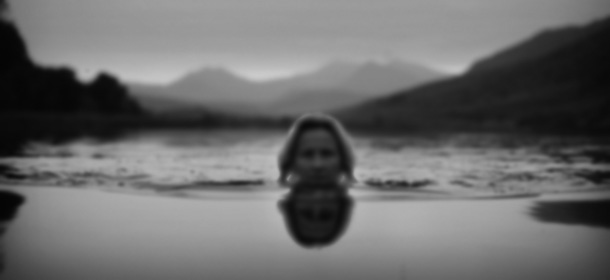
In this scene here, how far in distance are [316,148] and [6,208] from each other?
3.39 m

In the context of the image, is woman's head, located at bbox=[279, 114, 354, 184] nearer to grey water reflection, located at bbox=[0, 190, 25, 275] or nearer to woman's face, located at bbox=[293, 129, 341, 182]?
woman's face, located at bbox=[293, 129, 341, 182]

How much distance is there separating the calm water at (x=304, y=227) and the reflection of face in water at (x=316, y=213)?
0.06ft

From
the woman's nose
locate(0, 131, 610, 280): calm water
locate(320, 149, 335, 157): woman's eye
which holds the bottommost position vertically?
locate(0, 131, 610, 280): calm water

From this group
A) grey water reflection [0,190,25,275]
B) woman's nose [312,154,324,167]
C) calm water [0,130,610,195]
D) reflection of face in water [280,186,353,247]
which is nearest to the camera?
grey water reflection [0,190,25,275]

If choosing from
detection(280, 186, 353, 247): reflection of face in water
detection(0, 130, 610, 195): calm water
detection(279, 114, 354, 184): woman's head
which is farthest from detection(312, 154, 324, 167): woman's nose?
detection(0, 130, 610, 195): calm water

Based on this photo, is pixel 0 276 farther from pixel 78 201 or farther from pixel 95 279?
pixel 78 201

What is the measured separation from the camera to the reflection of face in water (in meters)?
4.29

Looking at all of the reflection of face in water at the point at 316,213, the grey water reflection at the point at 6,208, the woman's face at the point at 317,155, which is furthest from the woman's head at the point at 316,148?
the grey water reflection at the point at 6,208

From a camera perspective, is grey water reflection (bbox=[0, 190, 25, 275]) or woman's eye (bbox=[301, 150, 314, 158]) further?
woman's eye (bbox=[301, 150, 314, 158])

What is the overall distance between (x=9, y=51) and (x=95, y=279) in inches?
3061

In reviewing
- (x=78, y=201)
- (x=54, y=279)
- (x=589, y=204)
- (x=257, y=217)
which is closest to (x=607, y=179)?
(x=589, y=204)

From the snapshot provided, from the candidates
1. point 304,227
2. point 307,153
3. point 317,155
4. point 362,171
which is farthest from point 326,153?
point 362,171

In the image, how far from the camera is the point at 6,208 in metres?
5.81

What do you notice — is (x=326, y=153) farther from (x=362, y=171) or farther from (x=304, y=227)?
(x=362, y=171)
